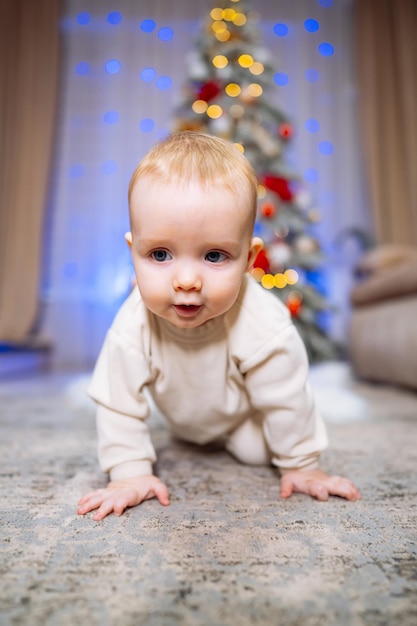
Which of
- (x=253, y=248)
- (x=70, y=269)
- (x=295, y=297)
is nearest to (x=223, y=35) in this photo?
(x=295, y=297)

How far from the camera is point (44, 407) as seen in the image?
1.46m

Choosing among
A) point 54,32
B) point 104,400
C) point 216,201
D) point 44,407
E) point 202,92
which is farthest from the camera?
point 54,32

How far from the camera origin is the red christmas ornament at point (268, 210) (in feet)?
9.01

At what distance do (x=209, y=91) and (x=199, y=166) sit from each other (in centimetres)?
239

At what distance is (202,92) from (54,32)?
1.30m

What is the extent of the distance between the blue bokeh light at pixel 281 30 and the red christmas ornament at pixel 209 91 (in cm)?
104

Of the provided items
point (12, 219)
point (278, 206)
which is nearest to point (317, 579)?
point (278, 206)

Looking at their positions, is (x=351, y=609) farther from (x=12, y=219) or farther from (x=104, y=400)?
(x=12, y=219)

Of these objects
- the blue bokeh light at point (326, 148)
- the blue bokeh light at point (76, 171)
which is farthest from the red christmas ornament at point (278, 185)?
the blue bokeh light at point (76, 171)

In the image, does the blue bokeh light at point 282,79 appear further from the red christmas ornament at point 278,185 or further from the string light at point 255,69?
the red christmas ornament at point 278,185

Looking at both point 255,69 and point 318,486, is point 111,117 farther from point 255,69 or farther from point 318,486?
point 318,486

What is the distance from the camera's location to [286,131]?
9.49 feet

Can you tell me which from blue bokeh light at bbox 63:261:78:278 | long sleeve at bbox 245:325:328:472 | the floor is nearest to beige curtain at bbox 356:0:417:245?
blue bokeh light at bbox 63:261:78:278

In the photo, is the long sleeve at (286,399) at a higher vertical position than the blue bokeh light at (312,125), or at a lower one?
lower
